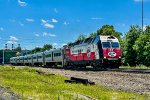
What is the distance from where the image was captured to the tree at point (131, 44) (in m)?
61.1

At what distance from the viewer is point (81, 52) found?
1764 inches

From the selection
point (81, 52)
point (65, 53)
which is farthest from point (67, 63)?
point (81, 52)

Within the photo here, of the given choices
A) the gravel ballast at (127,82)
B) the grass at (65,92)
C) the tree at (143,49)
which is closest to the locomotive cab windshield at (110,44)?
the gravel ballast at (127,82)

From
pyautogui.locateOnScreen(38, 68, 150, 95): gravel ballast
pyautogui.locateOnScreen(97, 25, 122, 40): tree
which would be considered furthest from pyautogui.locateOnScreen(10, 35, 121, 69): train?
pyautogui.locateOnScreen(97, 25, 122, 40): tree

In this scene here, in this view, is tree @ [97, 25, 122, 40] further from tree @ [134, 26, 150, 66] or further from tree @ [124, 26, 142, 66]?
tree @ [134, 26, 150, 66]

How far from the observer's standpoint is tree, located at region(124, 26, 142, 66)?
6106cm

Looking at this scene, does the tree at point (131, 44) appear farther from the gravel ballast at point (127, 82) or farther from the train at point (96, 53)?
the gravel ballast at point (127, 82)

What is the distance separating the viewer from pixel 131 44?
2464 inches

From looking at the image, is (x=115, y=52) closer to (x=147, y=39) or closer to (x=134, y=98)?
(x=147, y=39)

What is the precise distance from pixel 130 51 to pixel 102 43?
74.0 ft

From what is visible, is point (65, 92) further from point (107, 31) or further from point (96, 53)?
point (107, 31)

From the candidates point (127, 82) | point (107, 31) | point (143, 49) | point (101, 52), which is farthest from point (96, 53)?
point (107, 31)

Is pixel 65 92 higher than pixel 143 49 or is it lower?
lower

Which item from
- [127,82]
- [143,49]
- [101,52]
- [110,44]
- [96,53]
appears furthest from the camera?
[143,49]
